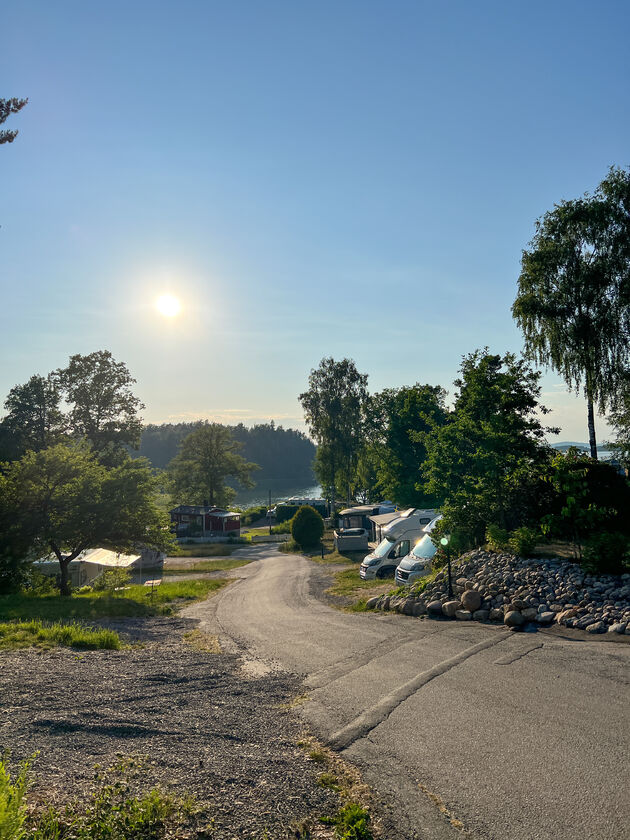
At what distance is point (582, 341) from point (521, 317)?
10.3 feet

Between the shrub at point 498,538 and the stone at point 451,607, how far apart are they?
313cm

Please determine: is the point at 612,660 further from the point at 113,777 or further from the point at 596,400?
the point at 596,400

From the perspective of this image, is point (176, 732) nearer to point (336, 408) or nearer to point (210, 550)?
point (210, 550)

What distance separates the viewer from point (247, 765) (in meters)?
6.07

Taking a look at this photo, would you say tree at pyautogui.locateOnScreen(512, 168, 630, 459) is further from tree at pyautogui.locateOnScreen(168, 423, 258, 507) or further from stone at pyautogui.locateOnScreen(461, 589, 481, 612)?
tree at pyautogui.locateOnScreen(168, 423, 258, 507)

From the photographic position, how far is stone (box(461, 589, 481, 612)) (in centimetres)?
1476

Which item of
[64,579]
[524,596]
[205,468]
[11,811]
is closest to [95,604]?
[64,579]

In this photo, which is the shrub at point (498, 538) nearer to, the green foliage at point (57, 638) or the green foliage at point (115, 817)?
the green foliage at point (57, 638)

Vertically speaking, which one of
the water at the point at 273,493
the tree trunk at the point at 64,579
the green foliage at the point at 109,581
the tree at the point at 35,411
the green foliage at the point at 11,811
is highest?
the tree at the point at 35,411

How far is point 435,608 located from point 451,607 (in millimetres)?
667

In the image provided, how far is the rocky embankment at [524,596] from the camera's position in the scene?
502 inches

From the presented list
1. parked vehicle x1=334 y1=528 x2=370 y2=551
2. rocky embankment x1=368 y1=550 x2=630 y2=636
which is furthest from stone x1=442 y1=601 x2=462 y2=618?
parked vehicle x1=334 y1=528 x2=370 y2=551

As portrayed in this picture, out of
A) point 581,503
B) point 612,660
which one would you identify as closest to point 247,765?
point 612,660

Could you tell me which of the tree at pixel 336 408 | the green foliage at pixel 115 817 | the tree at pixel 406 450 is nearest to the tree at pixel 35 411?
the tree at pixel 336 408
